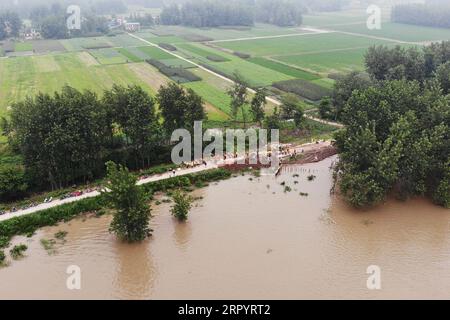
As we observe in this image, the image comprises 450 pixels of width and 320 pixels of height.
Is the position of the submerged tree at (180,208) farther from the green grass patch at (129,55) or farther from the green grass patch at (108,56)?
the green grass patch at (129,55)

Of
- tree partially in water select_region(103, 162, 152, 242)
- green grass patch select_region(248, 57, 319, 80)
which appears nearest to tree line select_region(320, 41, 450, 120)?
green grass patch select_region(248, 57, 319, 80)

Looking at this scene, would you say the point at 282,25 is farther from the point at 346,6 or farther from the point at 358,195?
the point at 358,195

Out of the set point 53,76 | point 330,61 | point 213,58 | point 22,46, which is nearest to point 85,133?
point 53,76

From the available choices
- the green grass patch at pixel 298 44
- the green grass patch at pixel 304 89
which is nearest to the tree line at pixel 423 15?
the green grass patch at pixel 298 44


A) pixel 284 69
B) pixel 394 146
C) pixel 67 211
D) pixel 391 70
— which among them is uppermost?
pixel 284 69

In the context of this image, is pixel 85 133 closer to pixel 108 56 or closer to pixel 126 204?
pixel 126 204
